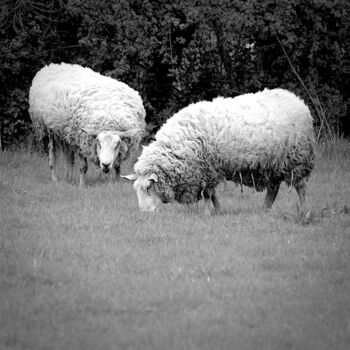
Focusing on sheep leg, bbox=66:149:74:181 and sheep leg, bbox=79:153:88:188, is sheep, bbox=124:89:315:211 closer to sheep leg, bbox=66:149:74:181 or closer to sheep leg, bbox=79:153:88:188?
sheep leg, bbox=79:153:88:188

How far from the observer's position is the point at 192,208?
10.1 meters

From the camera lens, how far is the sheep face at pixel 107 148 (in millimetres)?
12031

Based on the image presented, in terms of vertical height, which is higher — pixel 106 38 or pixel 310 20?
pixel 310 20

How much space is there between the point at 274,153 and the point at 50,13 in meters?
9.32

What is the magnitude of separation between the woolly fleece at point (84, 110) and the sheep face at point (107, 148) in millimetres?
175

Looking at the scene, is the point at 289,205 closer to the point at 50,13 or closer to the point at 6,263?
the point at 6,263

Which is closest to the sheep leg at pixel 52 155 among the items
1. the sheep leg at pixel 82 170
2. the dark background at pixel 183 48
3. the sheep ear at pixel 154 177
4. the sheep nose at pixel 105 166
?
the sheep leg at pixel 82 170

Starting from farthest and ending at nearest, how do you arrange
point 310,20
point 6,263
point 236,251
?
point 310,20
point 236,251
point 6,263

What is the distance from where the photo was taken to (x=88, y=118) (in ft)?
41.0

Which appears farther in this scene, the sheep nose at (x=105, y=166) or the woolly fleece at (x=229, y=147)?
the sheep nose at (x=105, y=166)

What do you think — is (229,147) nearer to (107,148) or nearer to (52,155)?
(107,148)

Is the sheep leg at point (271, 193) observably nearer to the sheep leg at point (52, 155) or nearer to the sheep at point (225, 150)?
the sheep at point (225, 150)

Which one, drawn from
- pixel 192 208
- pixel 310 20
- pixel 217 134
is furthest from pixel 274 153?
pixel 310 20

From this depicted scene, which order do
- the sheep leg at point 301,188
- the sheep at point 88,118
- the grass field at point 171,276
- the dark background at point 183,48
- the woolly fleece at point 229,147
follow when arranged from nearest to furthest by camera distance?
1. the grass field at point 171,276
2. the woolly fleece at point 229,147
3. the sheep leg at point 301,188
4. the sheep at point 88,118
5. the dark background at point 183,48
